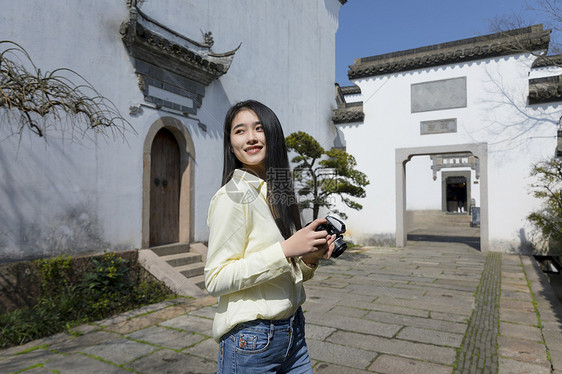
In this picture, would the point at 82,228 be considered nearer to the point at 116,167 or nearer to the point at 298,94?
the point at 116,167

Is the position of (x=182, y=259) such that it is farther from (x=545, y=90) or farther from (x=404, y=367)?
(x=545, y=90)

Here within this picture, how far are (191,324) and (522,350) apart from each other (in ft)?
10.6

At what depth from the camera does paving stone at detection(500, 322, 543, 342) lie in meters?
3.67

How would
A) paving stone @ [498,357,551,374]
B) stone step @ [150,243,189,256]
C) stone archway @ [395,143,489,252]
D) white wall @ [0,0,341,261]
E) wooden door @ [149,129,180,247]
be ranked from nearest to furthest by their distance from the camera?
paving stone @ [498,357,551,374] → white wall @ [0,0,341,261] → stone step @ [150,243,189,256] → wooden door @ [149,129,180,247] → stone archway @ [395,143,489,252]

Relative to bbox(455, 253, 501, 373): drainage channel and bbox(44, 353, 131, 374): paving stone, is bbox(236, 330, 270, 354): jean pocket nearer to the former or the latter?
bbox(44, 353, 131, 374): paving stone

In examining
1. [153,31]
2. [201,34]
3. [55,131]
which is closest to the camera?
[55,131]

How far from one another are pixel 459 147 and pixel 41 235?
9272mm

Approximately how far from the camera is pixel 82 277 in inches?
186

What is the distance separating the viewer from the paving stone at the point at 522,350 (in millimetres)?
3145

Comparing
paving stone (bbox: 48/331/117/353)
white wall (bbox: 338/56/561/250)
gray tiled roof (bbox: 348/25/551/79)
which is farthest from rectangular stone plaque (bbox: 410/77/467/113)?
paving stone (bbox: 48/331/117/353)

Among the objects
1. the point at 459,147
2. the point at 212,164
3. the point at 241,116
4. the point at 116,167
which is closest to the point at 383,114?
the point at 459,147

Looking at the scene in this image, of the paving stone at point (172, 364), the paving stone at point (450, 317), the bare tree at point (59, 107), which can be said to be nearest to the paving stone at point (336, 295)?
the paving stone at point (450, 317)

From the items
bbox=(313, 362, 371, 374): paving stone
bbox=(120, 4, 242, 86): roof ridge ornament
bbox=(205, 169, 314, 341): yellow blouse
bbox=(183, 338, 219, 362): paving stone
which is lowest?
bbox=(183, 338, 219, 362): paving stone

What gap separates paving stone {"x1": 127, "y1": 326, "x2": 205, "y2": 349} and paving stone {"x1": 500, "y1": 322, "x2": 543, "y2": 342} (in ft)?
10.1
